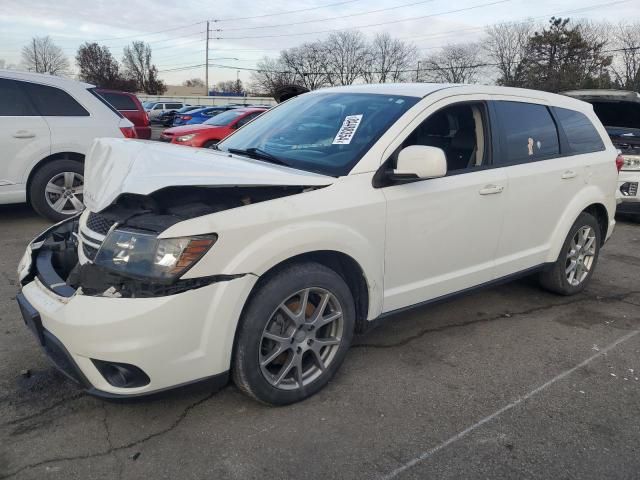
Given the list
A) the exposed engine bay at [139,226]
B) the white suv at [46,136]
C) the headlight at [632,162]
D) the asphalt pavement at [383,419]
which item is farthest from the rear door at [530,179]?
the white suv at [46,136]

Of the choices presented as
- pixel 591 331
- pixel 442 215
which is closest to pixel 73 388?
pixel 442 215

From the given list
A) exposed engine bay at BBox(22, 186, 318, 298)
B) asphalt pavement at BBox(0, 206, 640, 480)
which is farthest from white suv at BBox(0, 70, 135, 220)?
exposed engine bay at BBox(22, 186, 318, 298)

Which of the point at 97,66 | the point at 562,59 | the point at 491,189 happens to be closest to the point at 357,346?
the point at 491,189

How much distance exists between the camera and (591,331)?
13.5ft

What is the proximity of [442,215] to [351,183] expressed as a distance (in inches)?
28.2

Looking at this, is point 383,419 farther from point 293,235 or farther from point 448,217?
point 448,217

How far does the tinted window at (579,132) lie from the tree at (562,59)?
4194cm

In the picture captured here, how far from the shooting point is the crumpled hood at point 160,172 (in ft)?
8.22

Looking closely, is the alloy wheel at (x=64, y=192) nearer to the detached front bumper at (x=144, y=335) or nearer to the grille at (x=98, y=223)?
the grille at (x=98, y=223)

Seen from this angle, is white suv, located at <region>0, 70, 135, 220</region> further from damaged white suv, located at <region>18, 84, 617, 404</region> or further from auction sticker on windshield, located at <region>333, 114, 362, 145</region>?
auction sticker on windshield, located at <region>333, 114, 362, 145</region>

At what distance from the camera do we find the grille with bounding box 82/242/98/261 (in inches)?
106

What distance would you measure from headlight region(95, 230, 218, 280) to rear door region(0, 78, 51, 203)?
4.65 metres

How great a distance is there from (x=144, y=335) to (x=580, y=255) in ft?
12.8

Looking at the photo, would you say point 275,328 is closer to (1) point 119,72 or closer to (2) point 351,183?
(2) point 351,183
